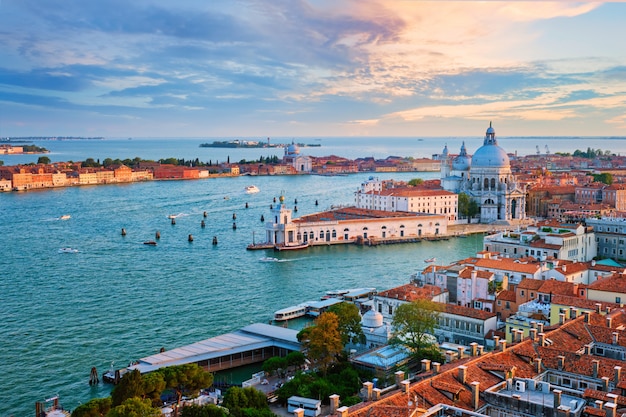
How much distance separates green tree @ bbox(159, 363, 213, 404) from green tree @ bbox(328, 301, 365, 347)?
2.31 m

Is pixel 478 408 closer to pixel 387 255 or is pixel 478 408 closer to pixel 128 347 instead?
pixel 128 347

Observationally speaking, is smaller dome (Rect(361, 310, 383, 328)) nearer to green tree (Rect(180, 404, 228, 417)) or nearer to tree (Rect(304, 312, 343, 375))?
tree (Rect(304, 312, 343, 375))

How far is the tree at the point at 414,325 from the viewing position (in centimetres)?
933

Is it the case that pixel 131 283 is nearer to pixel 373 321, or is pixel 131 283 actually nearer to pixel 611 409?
pixel 373 321

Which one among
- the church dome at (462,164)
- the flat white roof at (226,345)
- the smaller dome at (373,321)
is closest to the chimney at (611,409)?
the smaller dome at (373,321)

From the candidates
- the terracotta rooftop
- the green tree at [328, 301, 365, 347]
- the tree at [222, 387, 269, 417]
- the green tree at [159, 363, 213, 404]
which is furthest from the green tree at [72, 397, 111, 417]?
the terracotta rooftop

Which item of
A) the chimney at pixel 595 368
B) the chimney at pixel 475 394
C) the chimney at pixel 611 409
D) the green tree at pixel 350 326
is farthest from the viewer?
the green tree at pixel 350 326

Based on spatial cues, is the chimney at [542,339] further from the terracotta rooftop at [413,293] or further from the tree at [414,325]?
the terracotta rooftop at [413,293]

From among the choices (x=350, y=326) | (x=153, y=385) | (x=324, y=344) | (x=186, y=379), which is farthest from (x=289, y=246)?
(x=153, y=385)

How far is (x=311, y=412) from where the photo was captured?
8.23 meters

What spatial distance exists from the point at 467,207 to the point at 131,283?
1972cm

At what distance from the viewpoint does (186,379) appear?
8.66m

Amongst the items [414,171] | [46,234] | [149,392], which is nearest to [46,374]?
[149,392]

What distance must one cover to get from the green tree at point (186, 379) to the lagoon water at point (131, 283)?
1910mm
